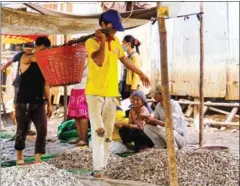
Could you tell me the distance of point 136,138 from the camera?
6.31m

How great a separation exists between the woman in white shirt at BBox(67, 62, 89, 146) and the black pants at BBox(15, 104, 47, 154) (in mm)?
1490

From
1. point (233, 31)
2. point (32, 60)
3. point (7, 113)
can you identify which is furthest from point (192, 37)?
point (32, 60)

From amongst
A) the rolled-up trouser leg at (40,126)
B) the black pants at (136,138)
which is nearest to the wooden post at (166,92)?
the rolled-up trouser leg at (40,126)

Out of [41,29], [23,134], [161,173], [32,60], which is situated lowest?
[161,173]

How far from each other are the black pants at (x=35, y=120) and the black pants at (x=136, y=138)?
1.39 meters

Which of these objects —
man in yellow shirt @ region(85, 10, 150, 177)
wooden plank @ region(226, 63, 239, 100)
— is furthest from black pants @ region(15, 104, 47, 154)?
wooden plank @ region(226, 63, 239, 100)

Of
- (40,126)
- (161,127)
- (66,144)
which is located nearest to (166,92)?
(40,126)

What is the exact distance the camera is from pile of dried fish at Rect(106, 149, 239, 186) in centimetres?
462

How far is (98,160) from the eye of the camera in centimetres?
453

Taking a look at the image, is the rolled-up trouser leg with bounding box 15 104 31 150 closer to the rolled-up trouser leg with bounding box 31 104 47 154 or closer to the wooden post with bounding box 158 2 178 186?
the rolled-up trouser leg with bounding box 31 104 47 154

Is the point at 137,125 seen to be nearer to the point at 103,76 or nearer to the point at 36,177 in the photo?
the point at 103,76

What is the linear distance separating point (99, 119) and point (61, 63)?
930mm

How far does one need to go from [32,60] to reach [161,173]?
6.38 feet

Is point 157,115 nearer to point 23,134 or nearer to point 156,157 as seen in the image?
point 156,157
